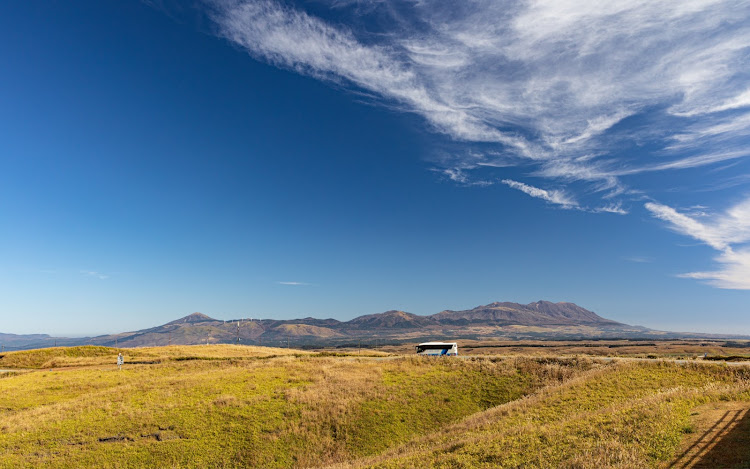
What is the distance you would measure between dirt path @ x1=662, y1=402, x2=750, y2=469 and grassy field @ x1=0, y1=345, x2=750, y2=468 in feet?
0.85

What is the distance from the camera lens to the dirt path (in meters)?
15.1

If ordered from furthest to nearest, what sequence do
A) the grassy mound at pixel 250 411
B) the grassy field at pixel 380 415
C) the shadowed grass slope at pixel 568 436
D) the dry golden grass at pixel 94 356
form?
the dry golden grass at pixel 94 356 < the grassy mound at pixel 250 411 < the grassy field at pixel 380 415 < the shadowed grass slope at pixel 568 436

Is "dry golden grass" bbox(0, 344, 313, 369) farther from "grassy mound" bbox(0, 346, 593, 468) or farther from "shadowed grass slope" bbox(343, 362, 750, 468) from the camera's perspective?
"shadowed grass slope" bbox(343, 362, 750, 468)

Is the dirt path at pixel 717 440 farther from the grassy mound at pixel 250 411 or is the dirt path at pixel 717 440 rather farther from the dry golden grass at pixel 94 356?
the dry golden grass at pixel 94 356

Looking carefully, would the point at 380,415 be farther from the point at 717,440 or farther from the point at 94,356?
the point at 94,356

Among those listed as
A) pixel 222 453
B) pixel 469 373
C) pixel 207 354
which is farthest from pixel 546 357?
pixel 207 354

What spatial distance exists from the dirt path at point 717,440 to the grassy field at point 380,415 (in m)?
0.26

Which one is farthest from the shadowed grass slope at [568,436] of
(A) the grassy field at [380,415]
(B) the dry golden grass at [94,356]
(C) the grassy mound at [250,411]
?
(B) the dry golden grass at [94,356]

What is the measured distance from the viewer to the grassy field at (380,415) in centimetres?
1900

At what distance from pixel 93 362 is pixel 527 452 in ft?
266

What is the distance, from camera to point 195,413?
3406 cm

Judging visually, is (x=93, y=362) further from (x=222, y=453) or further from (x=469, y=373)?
(x=469, y=373)

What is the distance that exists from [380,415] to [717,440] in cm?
2501

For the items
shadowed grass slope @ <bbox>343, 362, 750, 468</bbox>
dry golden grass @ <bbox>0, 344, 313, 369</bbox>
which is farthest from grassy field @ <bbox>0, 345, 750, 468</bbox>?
dry golden grass @ <bbox>0, 344, 313, 369</bbox>
